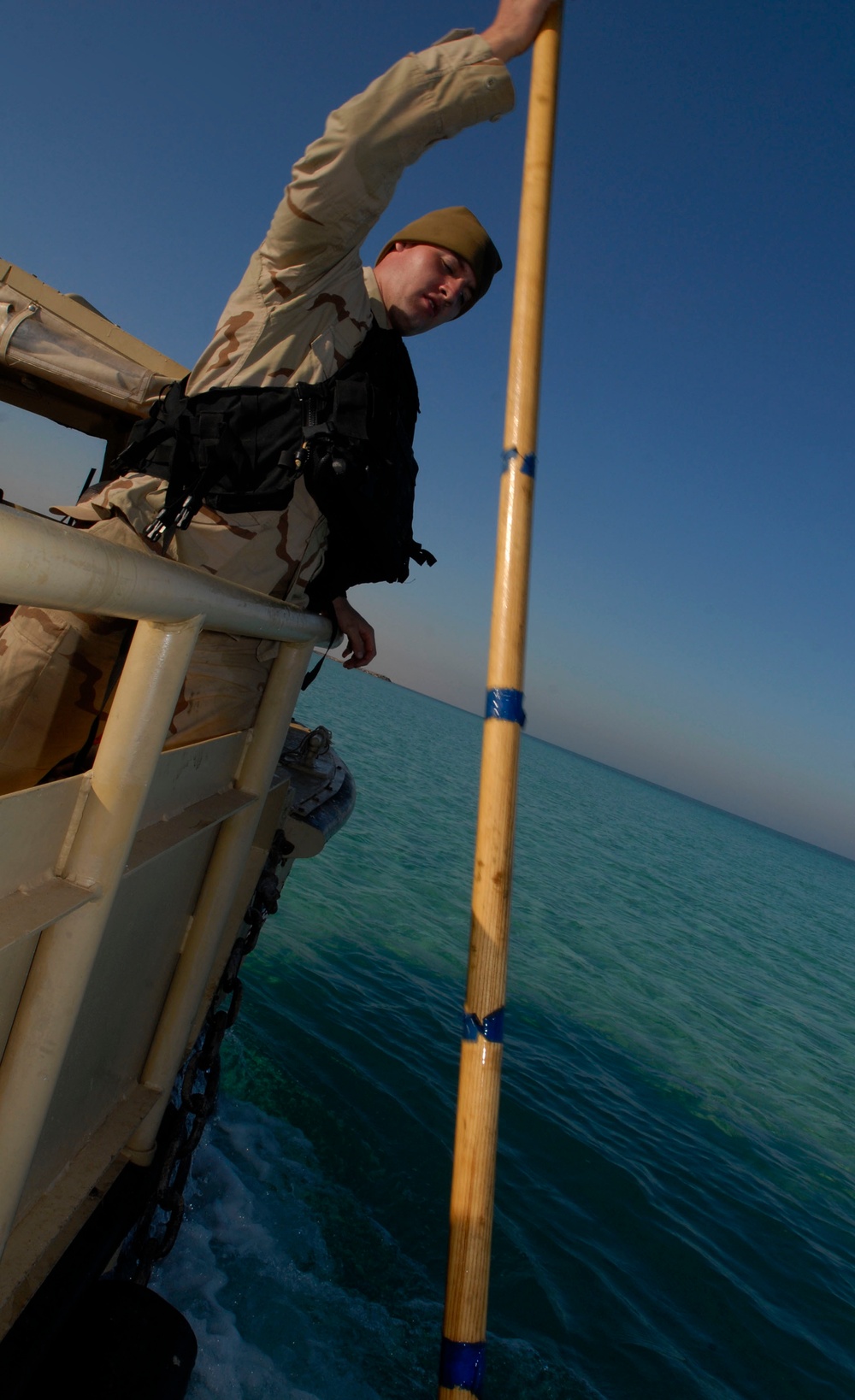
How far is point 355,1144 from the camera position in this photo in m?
5.10

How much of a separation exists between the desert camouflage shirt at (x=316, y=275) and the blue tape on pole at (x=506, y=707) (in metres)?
0.86

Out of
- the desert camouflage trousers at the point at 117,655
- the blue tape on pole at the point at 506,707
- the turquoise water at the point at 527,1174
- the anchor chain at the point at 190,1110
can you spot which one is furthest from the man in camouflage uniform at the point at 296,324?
the turquoise water at the point at 527,1174

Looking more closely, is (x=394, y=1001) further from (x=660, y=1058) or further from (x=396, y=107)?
(x=396, y=107)

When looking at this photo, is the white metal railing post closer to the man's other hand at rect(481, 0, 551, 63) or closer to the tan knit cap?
the tan knit cap

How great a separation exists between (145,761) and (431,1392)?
12.1 ft

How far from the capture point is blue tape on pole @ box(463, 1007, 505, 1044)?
1712 millimetres

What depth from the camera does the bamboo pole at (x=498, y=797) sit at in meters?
1.60

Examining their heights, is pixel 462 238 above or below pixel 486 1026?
above

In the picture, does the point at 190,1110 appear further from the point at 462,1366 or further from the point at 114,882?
the point at 114,882

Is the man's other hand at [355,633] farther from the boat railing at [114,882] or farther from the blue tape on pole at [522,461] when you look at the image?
the blue tape on pole at [522,461]

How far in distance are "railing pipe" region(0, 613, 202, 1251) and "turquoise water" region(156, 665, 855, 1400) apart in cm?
255

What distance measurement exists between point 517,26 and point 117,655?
6.18 feet

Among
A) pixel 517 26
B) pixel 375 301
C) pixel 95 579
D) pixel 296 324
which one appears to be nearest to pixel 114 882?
pixel 95 579

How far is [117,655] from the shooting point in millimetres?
1852
